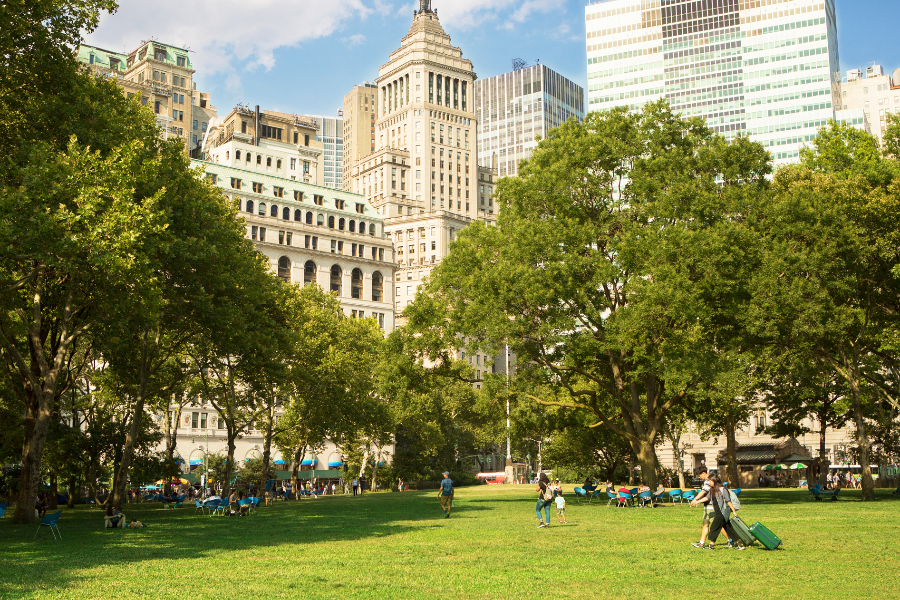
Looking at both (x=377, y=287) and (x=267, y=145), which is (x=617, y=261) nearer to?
(x=377, y=287)

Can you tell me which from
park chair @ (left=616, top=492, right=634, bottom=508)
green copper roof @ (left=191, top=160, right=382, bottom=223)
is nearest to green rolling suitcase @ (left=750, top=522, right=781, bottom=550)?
park chair @ (left=616, top=492, right=634, bottom=508)

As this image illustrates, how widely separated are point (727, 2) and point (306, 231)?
110 meters

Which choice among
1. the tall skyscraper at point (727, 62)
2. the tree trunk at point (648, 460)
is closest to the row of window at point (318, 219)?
the tall skyscraper at point (727, 62)

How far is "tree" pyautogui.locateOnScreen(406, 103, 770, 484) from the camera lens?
1447 inches

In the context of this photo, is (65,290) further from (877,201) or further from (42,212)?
(877,201)

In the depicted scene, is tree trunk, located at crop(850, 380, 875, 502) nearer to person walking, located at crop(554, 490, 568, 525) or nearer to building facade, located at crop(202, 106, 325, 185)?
person walking, located at crop(554, 490, 568, 525)

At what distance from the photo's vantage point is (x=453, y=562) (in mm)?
17062

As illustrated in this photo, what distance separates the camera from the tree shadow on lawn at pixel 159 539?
53.7 feet

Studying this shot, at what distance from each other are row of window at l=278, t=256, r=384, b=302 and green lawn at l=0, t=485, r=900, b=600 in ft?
281

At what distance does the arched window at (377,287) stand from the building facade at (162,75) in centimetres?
6506

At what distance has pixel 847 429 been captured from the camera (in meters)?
80.9

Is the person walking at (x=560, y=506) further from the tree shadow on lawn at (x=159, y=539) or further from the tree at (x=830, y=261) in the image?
the tree at (x=830, y=261)

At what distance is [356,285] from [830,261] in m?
87.4

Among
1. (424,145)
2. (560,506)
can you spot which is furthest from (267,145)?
(560,506)
